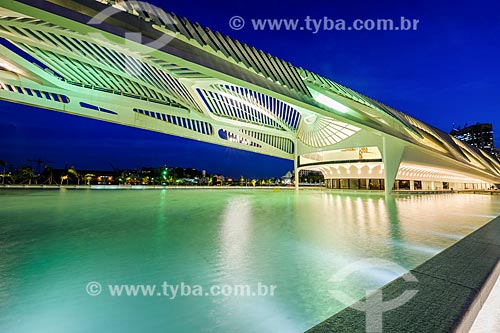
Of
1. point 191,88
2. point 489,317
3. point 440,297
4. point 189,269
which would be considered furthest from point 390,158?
point 189,269

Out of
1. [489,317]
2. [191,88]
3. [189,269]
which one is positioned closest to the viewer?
[489,317]

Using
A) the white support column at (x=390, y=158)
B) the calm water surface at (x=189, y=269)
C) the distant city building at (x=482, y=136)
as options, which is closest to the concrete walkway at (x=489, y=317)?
the calm water surface at (x=189, y=269)

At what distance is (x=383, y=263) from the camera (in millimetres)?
3076

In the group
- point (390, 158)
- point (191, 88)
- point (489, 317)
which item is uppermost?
point (191, 88)

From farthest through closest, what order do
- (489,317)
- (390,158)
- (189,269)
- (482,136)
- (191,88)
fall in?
(482,136), (390,158), (191,88), (189,269), (489,317)

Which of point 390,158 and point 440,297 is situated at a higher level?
point 390,158

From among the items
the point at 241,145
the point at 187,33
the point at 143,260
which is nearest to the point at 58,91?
the point at 187,33

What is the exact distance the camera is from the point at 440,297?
1764 millimetres

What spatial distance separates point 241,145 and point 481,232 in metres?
27.9

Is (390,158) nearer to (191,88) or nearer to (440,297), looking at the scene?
(191,88)

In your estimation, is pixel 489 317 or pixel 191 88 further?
pixel 191 88

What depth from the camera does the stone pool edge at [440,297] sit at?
4.71 feet

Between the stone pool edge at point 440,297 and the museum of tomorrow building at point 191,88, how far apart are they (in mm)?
7933

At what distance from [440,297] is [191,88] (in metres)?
18.6
